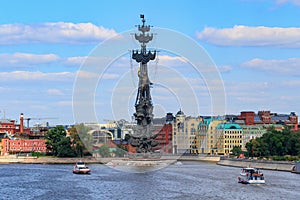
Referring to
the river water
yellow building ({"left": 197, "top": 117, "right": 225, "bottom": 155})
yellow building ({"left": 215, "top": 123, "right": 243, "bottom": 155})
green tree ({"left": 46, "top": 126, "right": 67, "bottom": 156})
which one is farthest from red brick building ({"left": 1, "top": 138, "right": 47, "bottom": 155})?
the river water

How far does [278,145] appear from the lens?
135 metres

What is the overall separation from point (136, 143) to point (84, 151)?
4328cm

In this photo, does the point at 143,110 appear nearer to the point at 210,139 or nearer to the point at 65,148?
the point at 65,148

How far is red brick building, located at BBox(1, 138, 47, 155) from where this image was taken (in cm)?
17075

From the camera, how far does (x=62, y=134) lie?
164875 mm

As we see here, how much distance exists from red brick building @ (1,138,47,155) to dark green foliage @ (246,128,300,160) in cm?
5764

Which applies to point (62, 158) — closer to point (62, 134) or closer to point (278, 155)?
point (62, 134)

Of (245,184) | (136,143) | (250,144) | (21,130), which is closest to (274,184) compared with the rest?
(245,184)

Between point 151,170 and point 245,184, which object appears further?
point 151,170

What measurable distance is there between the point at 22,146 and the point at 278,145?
66.1 metres

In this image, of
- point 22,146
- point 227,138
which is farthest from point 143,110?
point 227,138

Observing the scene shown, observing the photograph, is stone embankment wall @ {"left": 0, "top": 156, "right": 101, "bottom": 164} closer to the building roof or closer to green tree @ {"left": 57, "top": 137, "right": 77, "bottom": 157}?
green tree @ {"left": 57, "top": 137, "right": 77, "bottom": 157}

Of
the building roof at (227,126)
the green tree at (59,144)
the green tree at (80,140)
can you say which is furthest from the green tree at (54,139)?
the building roof at (227,126)

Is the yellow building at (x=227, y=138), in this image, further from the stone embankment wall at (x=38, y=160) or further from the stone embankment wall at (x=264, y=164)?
the stone embankment wall at (x=264, y=164)
